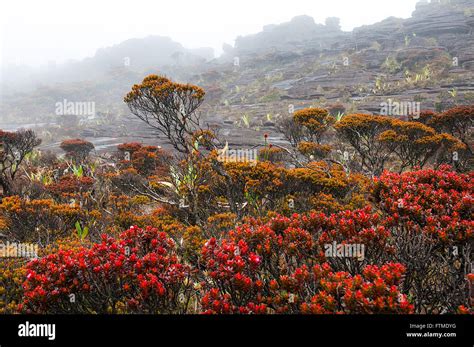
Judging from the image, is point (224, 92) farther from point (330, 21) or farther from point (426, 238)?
point (330, 21)

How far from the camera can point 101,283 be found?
411 centimetres

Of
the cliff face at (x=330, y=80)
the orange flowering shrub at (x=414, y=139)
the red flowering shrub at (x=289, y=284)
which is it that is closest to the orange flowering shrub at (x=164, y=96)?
the red flowering shrub at (x=289, y=284)

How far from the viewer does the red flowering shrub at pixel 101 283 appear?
3945mm

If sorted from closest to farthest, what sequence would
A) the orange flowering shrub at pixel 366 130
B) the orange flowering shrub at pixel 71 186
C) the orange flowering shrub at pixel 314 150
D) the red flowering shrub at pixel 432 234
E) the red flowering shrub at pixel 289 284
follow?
1. the red flowering shrub at pixel 289 284
2. the red flowering shrub at pixel 432 234
3. the orange flowering shrub at pixel 71 186
4. the orange flowering shrub at pixel 366 130
5. the orange flowering shrub at pixel 314 150

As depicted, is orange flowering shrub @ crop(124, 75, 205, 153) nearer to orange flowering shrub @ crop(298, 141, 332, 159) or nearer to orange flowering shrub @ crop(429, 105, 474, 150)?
orange flowering shrub @ crop(298, 141, 332, 159)

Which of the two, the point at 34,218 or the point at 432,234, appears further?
the point at 34,218

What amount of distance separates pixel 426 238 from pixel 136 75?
4842 inches

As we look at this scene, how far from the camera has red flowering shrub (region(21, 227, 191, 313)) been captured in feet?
12.9

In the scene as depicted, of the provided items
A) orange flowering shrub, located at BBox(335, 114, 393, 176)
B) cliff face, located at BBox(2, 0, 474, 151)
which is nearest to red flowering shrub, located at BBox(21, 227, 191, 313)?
orange flowering shrub, located at BBox(335, 114, 393, 176)

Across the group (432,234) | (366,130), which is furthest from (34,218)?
(366,130)

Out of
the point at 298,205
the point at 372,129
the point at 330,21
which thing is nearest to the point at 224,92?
the point at 372,129

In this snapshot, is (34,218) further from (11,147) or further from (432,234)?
(432,234)

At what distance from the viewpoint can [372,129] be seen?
524 inches

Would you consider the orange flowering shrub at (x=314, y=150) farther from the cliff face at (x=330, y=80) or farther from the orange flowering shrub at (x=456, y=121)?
the cliff face at (x=330, y=80)
